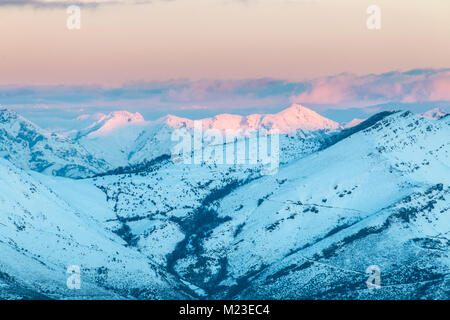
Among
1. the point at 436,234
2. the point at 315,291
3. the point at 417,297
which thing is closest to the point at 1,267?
the point at 315,291
